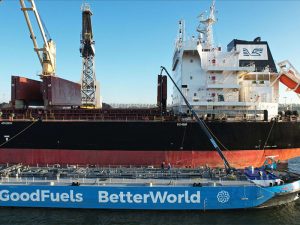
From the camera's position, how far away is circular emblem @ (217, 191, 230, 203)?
468 inches

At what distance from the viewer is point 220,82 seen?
66.4 feet

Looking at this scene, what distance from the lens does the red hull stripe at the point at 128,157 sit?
17766 millimetres

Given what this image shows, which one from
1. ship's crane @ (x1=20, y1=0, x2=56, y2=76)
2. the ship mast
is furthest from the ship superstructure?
ship's crane @ (x1=20, y1=0, x2=56, y2=76)

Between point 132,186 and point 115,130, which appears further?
point 115,130

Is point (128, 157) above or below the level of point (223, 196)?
above

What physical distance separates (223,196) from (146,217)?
11.8ft

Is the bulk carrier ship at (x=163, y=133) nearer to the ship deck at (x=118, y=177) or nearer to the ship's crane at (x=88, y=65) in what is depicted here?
the ship deck at (x=118, y=177)

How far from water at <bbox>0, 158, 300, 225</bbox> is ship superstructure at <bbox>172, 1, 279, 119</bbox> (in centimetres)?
842

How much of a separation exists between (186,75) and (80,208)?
12688mm

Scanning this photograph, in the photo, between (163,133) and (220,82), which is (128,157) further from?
(220,82)

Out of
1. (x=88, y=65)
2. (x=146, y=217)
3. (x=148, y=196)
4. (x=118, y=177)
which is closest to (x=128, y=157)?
(x=118, y=177)

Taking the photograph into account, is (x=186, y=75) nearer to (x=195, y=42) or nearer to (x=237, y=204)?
(x=195, y=42)

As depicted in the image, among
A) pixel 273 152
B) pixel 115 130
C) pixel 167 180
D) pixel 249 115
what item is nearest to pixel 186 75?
pixel 249 115

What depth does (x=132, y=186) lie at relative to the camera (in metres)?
12.0
